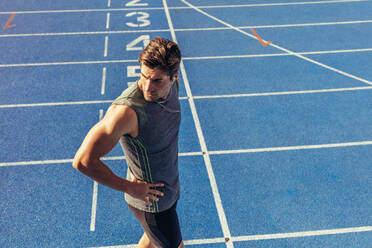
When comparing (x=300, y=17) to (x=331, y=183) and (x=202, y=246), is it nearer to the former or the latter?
(x=331, y=183)

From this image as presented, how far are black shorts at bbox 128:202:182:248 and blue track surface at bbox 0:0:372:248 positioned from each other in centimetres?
115

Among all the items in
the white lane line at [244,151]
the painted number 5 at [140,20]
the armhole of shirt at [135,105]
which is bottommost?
the white lane line at [244,151]

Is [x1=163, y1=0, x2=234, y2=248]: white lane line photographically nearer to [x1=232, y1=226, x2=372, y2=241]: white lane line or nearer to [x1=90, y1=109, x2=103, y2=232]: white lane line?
[x1=232, y1=226, x2=372, y2=241]: white lane line

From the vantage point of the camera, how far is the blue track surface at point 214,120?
3.86m

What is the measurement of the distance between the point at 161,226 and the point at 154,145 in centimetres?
78

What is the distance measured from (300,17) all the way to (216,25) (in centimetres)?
239

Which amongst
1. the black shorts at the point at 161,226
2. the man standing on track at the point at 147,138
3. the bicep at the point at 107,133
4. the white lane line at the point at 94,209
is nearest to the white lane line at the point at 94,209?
the white lane line at the point at 94,209

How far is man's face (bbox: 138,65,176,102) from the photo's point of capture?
1925 mm

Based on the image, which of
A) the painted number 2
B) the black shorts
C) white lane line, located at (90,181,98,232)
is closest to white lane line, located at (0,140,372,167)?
white lane line, located at (90,181,98,232)

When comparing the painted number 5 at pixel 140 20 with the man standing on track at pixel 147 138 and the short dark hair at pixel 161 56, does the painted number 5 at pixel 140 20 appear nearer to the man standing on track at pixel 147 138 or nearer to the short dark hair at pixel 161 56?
the man standing on track at pixel 147 138

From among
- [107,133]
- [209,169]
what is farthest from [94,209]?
[107,133]

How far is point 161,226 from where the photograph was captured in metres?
2.48

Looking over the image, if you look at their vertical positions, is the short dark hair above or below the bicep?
above

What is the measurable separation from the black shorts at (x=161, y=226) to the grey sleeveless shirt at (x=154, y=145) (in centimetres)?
7
